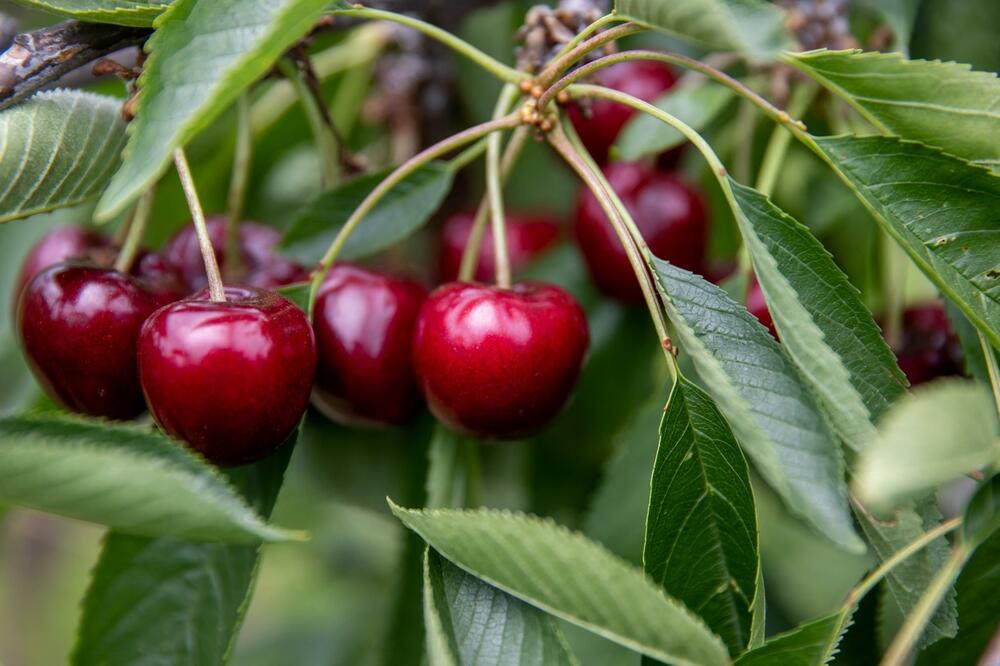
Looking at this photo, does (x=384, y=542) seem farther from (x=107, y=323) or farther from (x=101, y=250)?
(x=107, y=323)

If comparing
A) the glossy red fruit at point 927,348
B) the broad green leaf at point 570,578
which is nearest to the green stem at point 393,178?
the broad green leaf at point 570,578

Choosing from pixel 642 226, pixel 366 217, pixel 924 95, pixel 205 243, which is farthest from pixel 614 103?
pixel 205 243

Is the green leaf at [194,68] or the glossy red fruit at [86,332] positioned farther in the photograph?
the glossy red fruit at [86,332]

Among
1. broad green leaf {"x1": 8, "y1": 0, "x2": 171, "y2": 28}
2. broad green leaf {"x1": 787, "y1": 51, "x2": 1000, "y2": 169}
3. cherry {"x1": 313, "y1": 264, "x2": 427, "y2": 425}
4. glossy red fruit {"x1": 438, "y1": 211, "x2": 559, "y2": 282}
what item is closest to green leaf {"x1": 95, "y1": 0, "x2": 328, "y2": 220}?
broad green leaf {"x1": 8, "y1": 0, "x2": 171, "y2": 28}

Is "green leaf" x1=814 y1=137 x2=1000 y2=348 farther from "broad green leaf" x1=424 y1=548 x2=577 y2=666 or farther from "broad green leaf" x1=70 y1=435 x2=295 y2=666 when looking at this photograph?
"broad green leaf" x1=70 y1=435 x2=295 y2=666

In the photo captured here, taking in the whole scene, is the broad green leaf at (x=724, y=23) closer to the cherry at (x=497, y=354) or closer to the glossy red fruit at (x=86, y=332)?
the cherry at (x=497, y=354)
